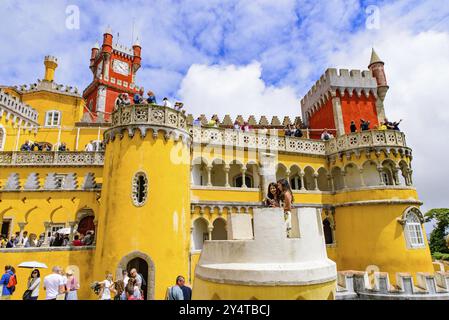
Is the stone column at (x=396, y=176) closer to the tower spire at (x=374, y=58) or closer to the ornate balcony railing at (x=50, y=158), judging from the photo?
the tower spire at (x=374, y=58)

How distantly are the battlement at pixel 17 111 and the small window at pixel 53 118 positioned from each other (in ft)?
3.46

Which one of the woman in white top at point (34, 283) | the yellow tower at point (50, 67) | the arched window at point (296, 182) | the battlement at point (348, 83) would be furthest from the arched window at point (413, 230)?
the yellow tower at point (50, 67)

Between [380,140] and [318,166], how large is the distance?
488cm

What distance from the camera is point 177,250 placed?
14.8 metres

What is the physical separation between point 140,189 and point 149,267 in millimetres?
4044

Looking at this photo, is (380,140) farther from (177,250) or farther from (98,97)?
(98,97)

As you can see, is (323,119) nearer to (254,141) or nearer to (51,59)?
(254,141)

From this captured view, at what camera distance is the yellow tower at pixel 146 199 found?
14.1m

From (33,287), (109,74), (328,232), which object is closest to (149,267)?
(33,287)

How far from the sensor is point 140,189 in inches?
599

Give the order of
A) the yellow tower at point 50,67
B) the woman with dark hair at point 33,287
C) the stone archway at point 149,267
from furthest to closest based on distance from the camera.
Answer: the yellow tower at point 50,67
the stone archway at point 149,267
the woman with dark hair at point 33,287

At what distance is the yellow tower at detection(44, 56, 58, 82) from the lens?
32.6 metres

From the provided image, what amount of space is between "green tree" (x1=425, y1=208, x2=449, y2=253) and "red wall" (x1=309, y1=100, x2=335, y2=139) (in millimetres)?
27931
